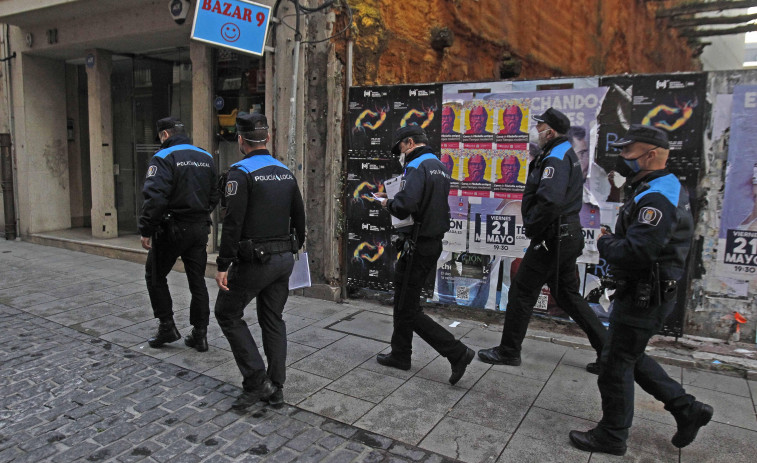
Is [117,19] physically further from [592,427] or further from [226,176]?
[592,427]

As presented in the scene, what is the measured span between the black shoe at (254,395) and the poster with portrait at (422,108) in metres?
3.17

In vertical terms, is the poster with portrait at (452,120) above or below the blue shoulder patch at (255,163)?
above

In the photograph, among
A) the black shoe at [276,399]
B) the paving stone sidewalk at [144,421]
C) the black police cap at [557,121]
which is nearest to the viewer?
the paving stone sidewalk at [144,421]

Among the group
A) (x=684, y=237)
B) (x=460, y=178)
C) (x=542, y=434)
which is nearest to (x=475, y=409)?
(x=542, y=434)

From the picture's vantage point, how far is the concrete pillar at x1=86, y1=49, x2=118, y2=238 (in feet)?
30.1

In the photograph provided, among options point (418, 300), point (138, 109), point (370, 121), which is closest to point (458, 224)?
point (370, 121)

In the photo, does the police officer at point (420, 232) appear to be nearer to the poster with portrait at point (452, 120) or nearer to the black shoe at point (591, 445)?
the black shoe at point (591, 445)

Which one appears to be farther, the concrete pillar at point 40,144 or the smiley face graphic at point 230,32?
the concrete pillar at point 40,144

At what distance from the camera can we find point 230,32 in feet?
18.9

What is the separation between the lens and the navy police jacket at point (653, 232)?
2809 millimetres

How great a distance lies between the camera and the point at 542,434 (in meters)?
3.42

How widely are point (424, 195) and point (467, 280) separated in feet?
6.46

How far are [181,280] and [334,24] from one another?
4135mm

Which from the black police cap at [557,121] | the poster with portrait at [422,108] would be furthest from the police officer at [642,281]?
the poster with portrait at [422,108]
